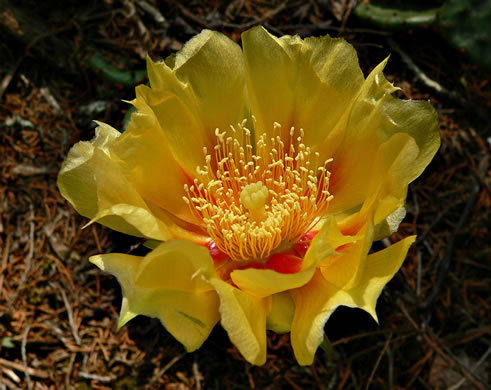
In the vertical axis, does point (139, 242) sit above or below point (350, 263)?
below

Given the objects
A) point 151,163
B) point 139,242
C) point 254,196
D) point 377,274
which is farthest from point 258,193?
point 139,242

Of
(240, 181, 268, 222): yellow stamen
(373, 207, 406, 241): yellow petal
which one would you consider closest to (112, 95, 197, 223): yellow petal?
(240, 181, 268, 222): yellow stamen

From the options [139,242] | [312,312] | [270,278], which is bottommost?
[139,242]

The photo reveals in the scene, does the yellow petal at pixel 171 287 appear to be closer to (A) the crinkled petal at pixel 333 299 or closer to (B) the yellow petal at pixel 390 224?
(A) the crinkled petal at pixel 333 299

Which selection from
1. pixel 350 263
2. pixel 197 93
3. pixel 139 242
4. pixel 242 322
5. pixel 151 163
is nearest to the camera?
pixel 242 322

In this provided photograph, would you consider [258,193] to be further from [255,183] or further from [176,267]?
[176,267]

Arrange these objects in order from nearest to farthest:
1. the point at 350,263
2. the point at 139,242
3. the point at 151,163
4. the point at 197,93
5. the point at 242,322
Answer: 1. the point at 242,322
2. the point at 350,263
3. the point at 151,163
4. the point at 197,93
5. the point at 139,242

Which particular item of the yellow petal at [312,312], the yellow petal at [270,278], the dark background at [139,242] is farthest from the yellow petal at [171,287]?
the dark background at [139,242]
